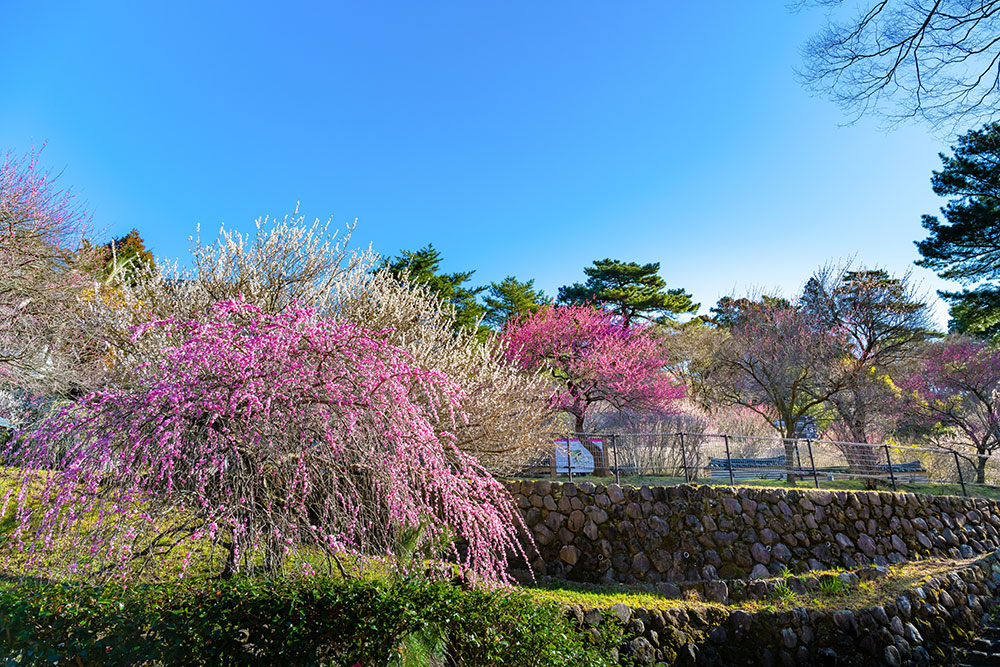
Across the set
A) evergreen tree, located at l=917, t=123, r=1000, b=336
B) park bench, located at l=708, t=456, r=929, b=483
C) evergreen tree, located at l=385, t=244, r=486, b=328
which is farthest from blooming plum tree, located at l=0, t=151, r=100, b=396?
evergreen tree, located at l=917, t=123, r=1000, b=336

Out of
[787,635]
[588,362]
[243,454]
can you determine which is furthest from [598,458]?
[243,454]

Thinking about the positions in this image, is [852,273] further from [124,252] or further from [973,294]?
[124,252]

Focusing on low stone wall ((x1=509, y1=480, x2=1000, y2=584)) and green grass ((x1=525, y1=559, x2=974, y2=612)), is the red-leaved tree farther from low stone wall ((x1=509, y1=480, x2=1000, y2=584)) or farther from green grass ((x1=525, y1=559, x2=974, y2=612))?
green grass ((x1=525, y1=559, x2=974, y2=612))

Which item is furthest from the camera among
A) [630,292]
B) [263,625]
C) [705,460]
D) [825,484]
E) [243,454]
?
[630,292]

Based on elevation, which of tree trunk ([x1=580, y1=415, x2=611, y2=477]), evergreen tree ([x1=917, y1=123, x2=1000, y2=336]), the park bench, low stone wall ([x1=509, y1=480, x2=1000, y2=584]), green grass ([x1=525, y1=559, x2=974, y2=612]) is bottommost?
green grass ([x1=525, y1=559, x2=974, y2=612])

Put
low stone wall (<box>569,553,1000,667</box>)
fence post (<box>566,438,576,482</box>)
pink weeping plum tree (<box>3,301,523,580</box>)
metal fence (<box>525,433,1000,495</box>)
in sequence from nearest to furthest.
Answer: pink weeping plum tree (<box>3,301,523,580</box>), low stone wall (<box>569,553,1000,667</box>), fence post (<box>566,438,576,482</box>), metal fence (<box>525,433,1000,495</box>)

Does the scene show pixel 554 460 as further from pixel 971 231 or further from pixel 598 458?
pixel 971 231

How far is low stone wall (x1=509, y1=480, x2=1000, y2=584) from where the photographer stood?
8.18 m

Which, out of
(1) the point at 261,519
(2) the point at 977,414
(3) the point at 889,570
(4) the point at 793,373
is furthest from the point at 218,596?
(2) the point at 977,414

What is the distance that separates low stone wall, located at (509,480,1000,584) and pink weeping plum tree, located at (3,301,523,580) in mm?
4211

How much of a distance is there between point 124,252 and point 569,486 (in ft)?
62.9

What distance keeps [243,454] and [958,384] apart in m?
23.2

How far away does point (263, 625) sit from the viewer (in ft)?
10.9

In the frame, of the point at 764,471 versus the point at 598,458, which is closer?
the point at 764,471
